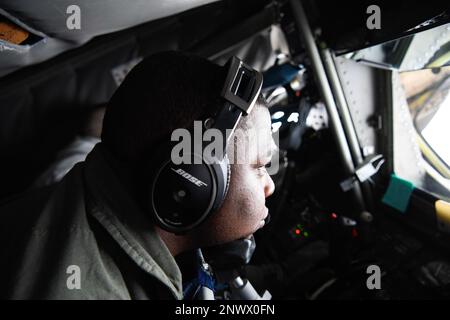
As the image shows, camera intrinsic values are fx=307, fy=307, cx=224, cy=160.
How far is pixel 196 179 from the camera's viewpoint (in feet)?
2.38

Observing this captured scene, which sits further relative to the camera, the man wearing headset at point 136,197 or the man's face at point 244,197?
the man's face at point 244,197

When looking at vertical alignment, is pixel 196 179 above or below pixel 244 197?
above

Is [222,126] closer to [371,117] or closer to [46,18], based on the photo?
[46,18]

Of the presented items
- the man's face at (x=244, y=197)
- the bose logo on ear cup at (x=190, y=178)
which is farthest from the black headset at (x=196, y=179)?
the man's face at (x=244, y=197)

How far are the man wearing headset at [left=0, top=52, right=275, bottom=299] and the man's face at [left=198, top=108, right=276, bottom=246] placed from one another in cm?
8

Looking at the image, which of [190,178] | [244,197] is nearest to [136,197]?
[190,178]

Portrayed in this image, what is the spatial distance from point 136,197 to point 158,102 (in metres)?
0.26

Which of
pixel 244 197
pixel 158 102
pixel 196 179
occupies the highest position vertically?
pixel 158 102

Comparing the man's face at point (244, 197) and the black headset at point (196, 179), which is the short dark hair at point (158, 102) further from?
the man's face at point (244, 197)

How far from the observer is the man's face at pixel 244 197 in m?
0.88

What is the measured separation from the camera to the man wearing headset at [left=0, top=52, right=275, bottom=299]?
69cm

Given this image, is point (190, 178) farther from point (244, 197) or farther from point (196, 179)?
point (244, 197)

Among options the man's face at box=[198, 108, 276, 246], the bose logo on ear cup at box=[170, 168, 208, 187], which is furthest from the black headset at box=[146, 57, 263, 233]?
the man's face at box=[198, 108, 276, 246]

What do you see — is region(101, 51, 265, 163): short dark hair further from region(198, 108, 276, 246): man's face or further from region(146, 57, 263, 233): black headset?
region(198, 108, 276, 246): man's face
